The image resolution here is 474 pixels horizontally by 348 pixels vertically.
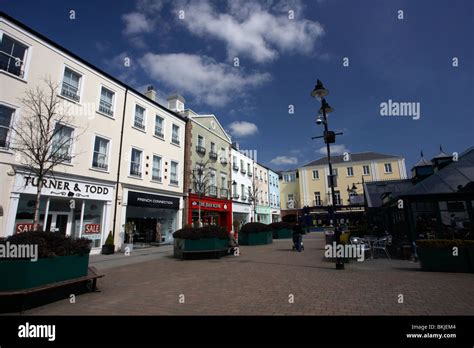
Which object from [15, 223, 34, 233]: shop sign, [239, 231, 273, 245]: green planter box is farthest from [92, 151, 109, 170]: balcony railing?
[239, 231, 273, 245]: green planter box

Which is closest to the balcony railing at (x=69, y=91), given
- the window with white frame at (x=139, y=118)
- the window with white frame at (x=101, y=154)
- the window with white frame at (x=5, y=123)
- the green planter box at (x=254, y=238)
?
the window with white frame at (x=101, y=154)

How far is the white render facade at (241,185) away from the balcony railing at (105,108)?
54.2 feet

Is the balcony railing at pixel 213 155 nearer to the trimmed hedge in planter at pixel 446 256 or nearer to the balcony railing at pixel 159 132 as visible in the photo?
the balcony railing at pixel 159 132

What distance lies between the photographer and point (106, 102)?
16.7m

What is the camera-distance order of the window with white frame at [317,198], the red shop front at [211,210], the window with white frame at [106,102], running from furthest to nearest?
the window with white frame at [317,198] < the red shop front at [211,210] < the window with white frame at [106,102]

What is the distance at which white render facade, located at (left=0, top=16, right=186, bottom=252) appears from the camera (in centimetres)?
1162

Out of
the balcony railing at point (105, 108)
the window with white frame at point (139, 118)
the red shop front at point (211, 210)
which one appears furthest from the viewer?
the red shop front at point (211, 210)

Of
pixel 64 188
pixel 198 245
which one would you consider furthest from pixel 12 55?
pixel 198 245

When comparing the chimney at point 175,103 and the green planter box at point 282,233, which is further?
the green planter box at point 282,233

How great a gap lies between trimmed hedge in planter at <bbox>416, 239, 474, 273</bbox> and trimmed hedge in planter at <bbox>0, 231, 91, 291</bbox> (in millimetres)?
10154

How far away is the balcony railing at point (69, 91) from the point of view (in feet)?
46.3

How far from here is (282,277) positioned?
7520mm

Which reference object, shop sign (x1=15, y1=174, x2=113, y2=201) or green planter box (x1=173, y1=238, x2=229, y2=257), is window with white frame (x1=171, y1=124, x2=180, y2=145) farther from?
green planter box (x1=173, y1=238, x2=229, y2=257)
